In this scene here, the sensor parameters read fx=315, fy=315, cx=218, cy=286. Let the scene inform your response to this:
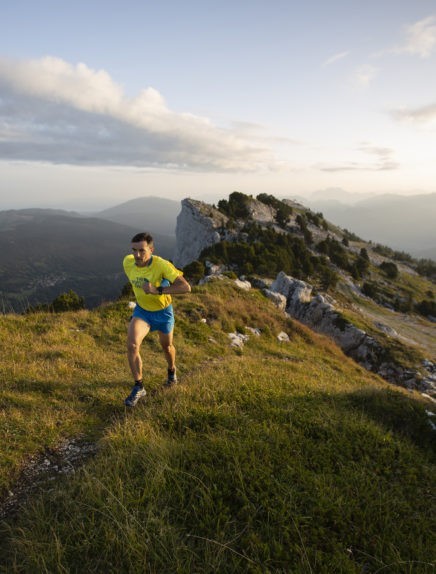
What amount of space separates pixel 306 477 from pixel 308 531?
0.66 metres

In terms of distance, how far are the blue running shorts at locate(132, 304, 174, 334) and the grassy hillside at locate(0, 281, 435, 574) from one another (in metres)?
1.34

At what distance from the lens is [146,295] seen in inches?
260

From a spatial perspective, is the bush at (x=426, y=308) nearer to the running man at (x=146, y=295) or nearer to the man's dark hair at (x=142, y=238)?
the running man at (x=146, y=295)

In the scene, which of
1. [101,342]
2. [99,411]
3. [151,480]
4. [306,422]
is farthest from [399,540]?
[101,342]

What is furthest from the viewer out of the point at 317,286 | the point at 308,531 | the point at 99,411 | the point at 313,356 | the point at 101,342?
the point at 317,286

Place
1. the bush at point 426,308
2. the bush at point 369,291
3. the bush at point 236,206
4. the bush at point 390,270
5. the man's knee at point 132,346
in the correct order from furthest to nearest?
the bush at point 236,206
the bush at point 390,270
the bush at point 369,291
the bush at point 426,308
the man's knee at point 132,346

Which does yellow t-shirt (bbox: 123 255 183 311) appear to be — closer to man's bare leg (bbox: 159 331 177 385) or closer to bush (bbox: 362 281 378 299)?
man's bare leg (bbox: 159 331 177 385)

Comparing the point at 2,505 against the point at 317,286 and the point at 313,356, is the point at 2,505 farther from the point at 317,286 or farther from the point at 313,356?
the point at 317,286

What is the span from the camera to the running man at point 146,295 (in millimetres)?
6332

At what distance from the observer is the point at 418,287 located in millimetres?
65688

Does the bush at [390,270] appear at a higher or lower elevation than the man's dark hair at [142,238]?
lower

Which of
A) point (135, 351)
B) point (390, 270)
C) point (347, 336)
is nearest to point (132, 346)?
point (135, 351)

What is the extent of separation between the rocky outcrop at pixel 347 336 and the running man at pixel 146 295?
19.4 m

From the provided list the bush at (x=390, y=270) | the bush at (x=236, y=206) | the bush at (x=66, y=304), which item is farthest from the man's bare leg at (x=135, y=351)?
the bush at (x=390, y=270)
